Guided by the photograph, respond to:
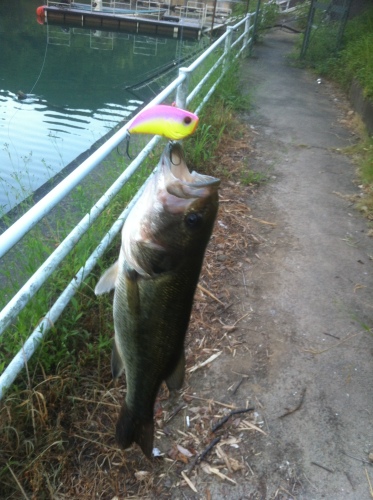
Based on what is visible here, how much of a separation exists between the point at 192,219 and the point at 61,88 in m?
14.9

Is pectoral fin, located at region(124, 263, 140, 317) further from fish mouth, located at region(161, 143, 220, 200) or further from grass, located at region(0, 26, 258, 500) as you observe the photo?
grass, located at region(0, 26, 258, 500)

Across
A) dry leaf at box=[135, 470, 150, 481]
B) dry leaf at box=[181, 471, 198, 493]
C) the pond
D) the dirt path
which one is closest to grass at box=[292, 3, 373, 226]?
the dirt path

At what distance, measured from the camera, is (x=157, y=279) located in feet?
5.66

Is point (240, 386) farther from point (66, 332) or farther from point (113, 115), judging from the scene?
point (113, 115)

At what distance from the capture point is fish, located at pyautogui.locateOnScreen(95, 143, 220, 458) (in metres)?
1.60

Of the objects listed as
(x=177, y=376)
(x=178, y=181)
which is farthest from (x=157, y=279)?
(x=177, y=376)

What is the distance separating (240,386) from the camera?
3137mm

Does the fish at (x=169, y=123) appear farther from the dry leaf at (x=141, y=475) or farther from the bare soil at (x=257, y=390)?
the dry leaf at (x=141, y=475)

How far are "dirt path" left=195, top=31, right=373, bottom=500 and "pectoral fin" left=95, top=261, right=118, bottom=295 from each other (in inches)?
53.9

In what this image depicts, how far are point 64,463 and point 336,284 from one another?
8.84 feet

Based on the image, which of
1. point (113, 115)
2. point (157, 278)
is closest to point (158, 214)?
point (157, 278)

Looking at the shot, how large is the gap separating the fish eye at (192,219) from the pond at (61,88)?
3267 millimetres

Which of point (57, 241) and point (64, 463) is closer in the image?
point (64, 463)

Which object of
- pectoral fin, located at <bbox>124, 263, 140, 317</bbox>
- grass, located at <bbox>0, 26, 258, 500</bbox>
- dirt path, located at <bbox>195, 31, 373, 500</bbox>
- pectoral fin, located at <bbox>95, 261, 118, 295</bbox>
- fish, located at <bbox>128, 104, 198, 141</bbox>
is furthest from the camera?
dirt path, located at <bbox>195, 31, 373, 500</bbox>
